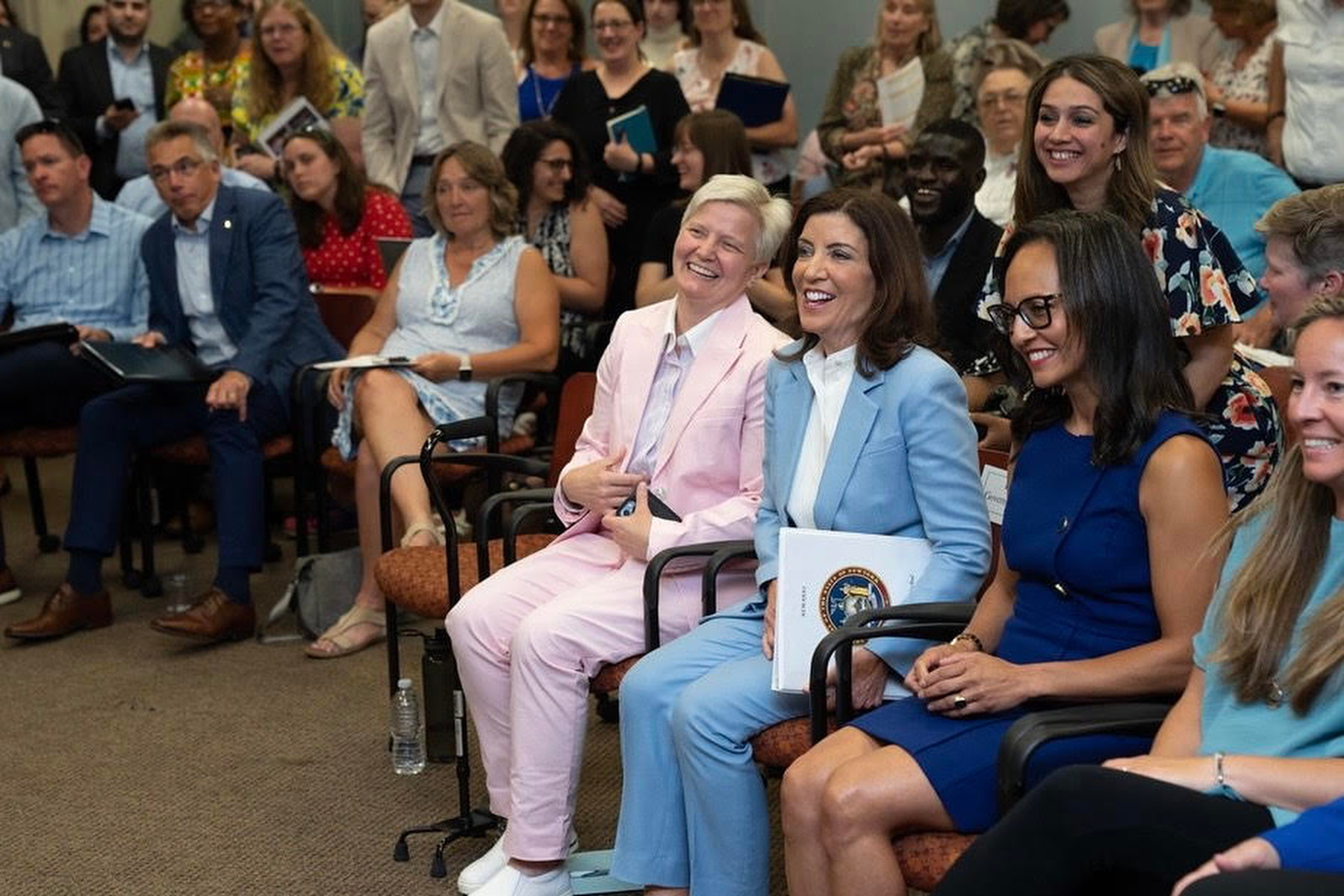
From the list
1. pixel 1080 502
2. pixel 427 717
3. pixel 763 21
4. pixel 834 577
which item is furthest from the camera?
pixel 763 21

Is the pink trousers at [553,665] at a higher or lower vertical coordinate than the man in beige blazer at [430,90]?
lower

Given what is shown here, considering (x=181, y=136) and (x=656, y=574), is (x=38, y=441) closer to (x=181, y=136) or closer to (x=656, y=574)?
(x=181, y=136)

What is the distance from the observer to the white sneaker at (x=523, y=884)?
325 centimetres

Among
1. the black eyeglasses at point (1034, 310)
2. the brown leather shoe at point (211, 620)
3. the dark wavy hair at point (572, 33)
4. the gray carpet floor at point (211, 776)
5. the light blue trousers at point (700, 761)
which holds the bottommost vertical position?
the gray carpet floor at point (211, 776)

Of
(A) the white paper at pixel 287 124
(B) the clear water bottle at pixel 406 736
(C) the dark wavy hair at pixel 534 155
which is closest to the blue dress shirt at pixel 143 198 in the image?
(A) the white paper at pixel 287 124

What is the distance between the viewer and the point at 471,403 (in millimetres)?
5023

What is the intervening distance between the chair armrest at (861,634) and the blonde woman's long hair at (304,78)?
15.0 ft

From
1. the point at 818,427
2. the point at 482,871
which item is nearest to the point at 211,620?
the point at 482,871

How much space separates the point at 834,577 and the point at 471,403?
234 cm

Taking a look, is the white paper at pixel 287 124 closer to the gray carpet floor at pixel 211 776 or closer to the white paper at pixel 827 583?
the gray carpet floor at pixel 211 776

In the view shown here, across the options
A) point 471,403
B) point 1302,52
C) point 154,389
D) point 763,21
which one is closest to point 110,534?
point 154,389

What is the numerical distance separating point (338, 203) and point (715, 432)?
2.89 m

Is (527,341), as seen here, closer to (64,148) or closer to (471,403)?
(471,403)

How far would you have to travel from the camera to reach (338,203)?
5.92m
